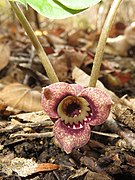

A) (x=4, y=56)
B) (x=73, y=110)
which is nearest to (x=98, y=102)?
(x=73, y=110)

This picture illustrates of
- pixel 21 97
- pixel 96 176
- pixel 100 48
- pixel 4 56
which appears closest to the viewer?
pixel 96 176

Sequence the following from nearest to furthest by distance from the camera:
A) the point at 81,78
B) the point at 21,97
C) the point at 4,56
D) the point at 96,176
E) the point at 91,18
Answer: the point at 96,176 → the point at 21,97 → the point at 81,78 → the point at 4,56 → the point at 91,18

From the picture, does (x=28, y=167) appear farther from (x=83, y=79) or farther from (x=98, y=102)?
(x=83, y=79)

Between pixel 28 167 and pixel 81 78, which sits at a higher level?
pixel 81 78

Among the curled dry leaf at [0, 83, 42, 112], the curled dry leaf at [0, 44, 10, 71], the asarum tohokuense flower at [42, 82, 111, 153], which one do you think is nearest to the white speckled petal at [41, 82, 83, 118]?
the asarum tohokuense flower at [42, 82, 111, 153]

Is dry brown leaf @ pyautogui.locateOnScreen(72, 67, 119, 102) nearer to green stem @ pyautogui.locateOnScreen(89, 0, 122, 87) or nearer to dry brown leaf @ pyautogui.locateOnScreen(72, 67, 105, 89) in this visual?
dry brown leaf @ pyautogui.locateOnScreen(72, 67, 105, 89)

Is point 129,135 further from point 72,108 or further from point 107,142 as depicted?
point 72,108

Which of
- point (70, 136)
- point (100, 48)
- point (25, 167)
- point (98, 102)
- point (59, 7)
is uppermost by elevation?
point (59, 7)
